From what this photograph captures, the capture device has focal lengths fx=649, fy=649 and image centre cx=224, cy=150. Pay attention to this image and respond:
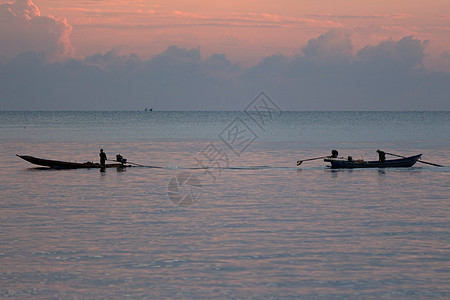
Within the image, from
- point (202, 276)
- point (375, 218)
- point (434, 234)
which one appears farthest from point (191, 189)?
point (202, 276)

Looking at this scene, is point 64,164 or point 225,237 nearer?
point 225,237

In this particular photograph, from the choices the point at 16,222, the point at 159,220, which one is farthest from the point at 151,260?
the point at 16,222

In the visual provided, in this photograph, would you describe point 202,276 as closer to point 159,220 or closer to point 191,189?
point 159,220

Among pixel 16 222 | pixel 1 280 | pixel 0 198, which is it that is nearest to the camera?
pixel 1 280

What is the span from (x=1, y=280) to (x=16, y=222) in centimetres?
754

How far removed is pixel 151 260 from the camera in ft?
57.5

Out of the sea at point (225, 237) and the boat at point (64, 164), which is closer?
the sea at point (225, 237)

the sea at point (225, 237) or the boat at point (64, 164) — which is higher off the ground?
the boat at point (64, 164)

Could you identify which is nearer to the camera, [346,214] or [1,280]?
[1,280]

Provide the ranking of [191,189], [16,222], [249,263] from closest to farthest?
1. [249,263]
2. [16,222]
3. [191,189]

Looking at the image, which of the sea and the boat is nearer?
the sea

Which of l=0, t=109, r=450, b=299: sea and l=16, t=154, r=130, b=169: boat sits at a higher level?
l=16, t=154, r=130, b=169: boat

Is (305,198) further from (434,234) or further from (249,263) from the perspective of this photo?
(249,263)

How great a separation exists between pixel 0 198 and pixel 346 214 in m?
15.3
